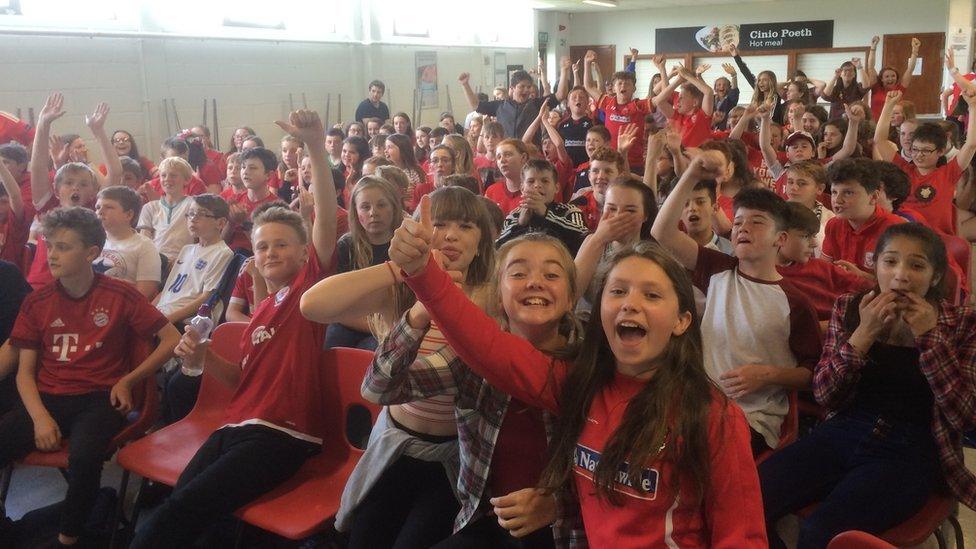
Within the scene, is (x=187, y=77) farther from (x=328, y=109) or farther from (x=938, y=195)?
(x=938, y=195)

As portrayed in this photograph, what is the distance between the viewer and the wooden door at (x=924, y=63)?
14820mm

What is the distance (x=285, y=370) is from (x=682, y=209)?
134 centimetres

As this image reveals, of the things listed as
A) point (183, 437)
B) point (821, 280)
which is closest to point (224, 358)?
point (183, 437)

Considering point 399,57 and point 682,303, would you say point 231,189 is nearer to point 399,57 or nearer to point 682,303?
point 682,303

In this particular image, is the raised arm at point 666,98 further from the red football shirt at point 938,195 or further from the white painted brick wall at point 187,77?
the white painted brick wall at point 187,77

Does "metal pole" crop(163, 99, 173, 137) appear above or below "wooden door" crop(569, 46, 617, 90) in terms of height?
below

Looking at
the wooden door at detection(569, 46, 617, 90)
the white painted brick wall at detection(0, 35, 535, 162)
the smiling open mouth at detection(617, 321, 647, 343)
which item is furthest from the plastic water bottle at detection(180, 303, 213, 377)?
the wooden door at detection(569, 46, 617, 90)

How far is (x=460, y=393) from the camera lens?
5.69 ft

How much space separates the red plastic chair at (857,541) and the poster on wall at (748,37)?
16690 millimetres

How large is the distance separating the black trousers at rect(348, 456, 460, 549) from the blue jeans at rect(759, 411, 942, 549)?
33.4 inches

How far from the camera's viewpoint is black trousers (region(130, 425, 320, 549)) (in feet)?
6.41

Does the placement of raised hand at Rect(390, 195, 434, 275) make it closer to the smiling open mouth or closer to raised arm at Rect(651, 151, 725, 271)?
the smiling open mouth

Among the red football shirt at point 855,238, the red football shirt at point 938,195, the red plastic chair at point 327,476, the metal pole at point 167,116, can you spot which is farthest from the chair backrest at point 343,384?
the metal pole at point 167,116

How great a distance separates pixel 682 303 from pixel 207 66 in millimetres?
8385
